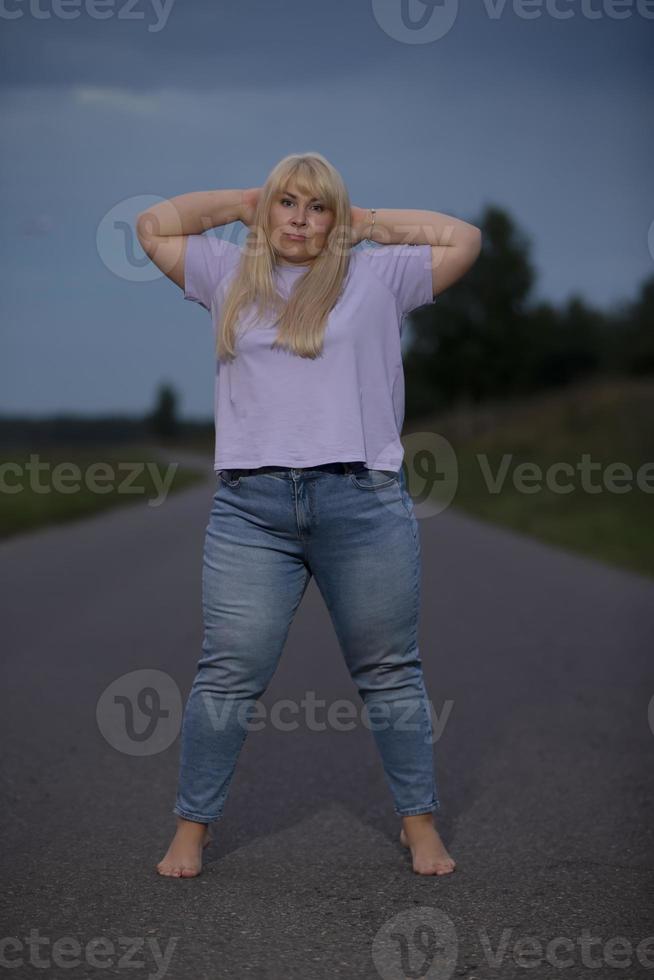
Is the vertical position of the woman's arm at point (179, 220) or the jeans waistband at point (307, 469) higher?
the woman's arm at point (179, 220)

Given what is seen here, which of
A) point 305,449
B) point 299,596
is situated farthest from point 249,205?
point 299,596

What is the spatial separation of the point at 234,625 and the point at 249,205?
1.06 meters

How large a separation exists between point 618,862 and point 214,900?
42.2 inches

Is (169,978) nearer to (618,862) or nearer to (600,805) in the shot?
(618,862)

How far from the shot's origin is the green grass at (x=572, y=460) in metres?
14.7

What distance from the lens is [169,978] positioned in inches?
101

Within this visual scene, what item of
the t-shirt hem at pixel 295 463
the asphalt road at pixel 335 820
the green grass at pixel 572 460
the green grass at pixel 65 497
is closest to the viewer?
the asphalt road at pixel 335 820

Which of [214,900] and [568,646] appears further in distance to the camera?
[568,646]

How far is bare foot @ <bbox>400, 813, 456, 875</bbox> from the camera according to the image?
10.7 feet

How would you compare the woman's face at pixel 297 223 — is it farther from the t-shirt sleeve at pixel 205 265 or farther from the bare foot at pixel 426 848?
the bare foot at pixel 426 848

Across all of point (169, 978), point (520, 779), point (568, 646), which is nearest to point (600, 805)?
point (520, 779)

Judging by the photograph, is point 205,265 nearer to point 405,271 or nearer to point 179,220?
point 179,220

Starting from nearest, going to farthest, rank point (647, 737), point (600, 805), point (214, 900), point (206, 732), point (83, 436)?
1. point (214, 900)
2. point (206, 732)
3. point (600, 805)
4. point (647, 737)
5. point (83, 436)

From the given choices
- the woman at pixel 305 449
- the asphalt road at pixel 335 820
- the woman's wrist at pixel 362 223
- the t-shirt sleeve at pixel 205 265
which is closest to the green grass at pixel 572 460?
the asphalt road at pixel 335 820
